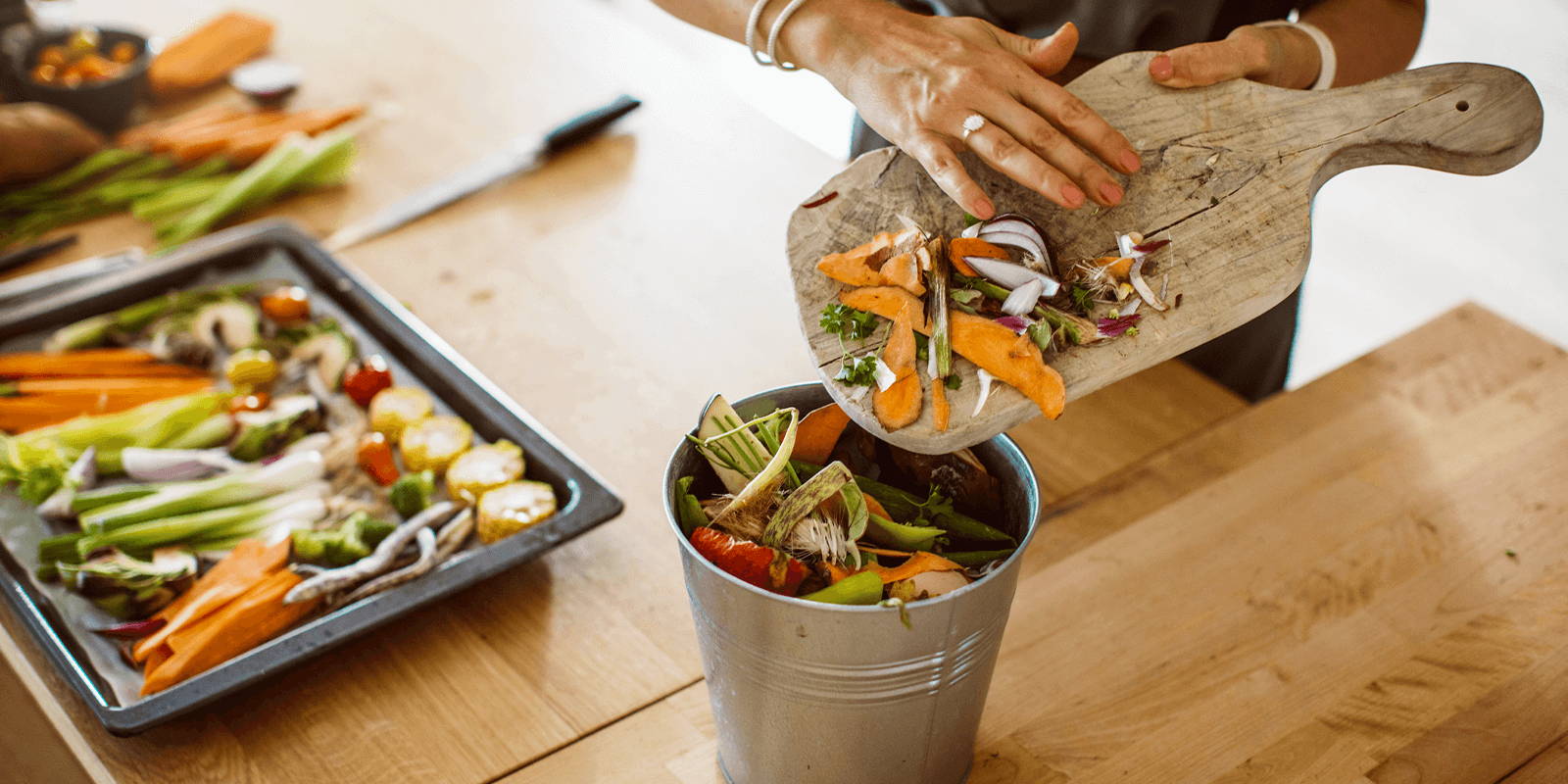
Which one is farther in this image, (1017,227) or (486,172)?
(486,172)

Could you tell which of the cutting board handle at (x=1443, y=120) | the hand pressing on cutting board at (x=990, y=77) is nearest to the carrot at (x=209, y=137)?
the hand pressing on cutting board at (x=990, y=77)

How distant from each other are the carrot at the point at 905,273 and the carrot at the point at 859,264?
15mm

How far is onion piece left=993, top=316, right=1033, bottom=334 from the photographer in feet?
3.31

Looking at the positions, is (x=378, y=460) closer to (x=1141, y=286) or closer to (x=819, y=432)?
(x=819, y=432)

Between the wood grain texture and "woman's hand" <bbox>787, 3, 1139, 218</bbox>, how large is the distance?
1.35 ft

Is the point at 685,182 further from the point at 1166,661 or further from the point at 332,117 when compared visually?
the point at 1166,661

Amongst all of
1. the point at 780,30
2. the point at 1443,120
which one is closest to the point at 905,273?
the point at 780,30

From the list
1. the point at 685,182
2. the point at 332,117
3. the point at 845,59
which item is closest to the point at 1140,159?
the point at 845,59

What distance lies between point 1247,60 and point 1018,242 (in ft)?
1.02

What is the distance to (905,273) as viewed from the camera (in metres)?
1.02

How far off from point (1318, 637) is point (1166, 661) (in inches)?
6.3

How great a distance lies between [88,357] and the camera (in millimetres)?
1591

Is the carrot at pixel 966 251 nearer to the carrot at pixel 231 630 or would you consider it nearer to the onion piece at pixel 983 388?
the onion piece at pixel 983 388

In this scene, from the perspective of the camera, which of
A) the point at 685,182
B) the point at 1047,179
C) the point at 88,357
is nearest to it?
the point at 1047,179
